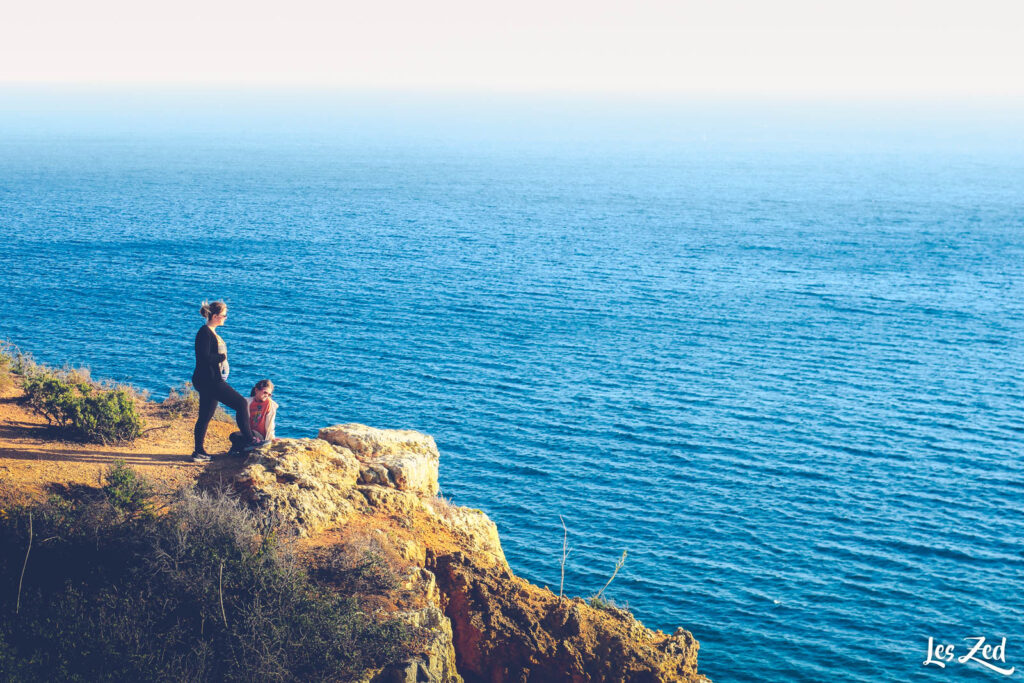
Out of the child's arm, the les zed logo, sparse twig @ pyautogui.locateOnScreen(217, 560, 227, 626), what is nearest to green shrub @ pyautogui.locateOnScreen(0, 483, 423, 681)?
sparse twig @ pyautogui.locateOnScreen(217, 560, 227, 626)

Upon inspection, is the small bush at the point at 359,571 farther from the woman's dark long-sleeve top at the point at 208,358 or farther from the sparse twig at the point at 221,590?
the woman's dark long-sleeve top at the point at 208,358

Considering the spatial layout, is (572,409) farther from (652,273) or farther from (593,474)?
(652,273)

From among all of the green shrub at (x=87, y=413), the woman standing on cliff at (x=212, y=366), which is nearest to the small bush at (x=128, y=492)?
the woman standing on cliff at (x=212, y=366)

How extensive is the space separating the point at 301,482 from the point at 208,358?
255 centimetres

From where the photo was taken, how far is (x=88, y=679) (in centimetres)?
1199

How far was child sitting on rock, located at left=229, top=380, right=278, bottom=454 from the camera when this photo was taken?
52.9 feet

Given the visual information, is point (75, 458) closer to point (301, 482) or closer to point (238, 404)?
point (238, 404)

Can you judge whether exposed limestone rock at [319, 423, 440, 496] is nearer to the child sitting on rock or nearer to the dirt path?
the child sitting on rock

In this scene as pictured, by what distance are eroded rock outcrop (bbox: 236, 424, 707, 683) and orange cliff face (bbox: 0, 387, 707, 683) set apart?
0.06 feet

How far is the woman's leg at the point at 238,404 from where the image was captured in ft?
49.8

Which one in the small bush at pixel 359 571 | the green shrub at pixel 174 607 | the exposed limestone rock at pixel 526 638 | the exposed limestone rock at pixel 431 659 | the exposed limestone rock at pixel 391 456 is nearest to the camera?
the green shrub at pixel 174 607

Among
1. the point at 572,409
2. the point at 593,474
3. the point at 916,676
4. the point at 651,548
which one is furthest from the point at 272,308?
the point at 916,676

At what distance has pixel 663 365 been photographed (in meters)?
55.3

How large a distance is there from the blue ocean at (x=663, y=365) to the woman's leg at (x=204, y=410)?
18861 mm
